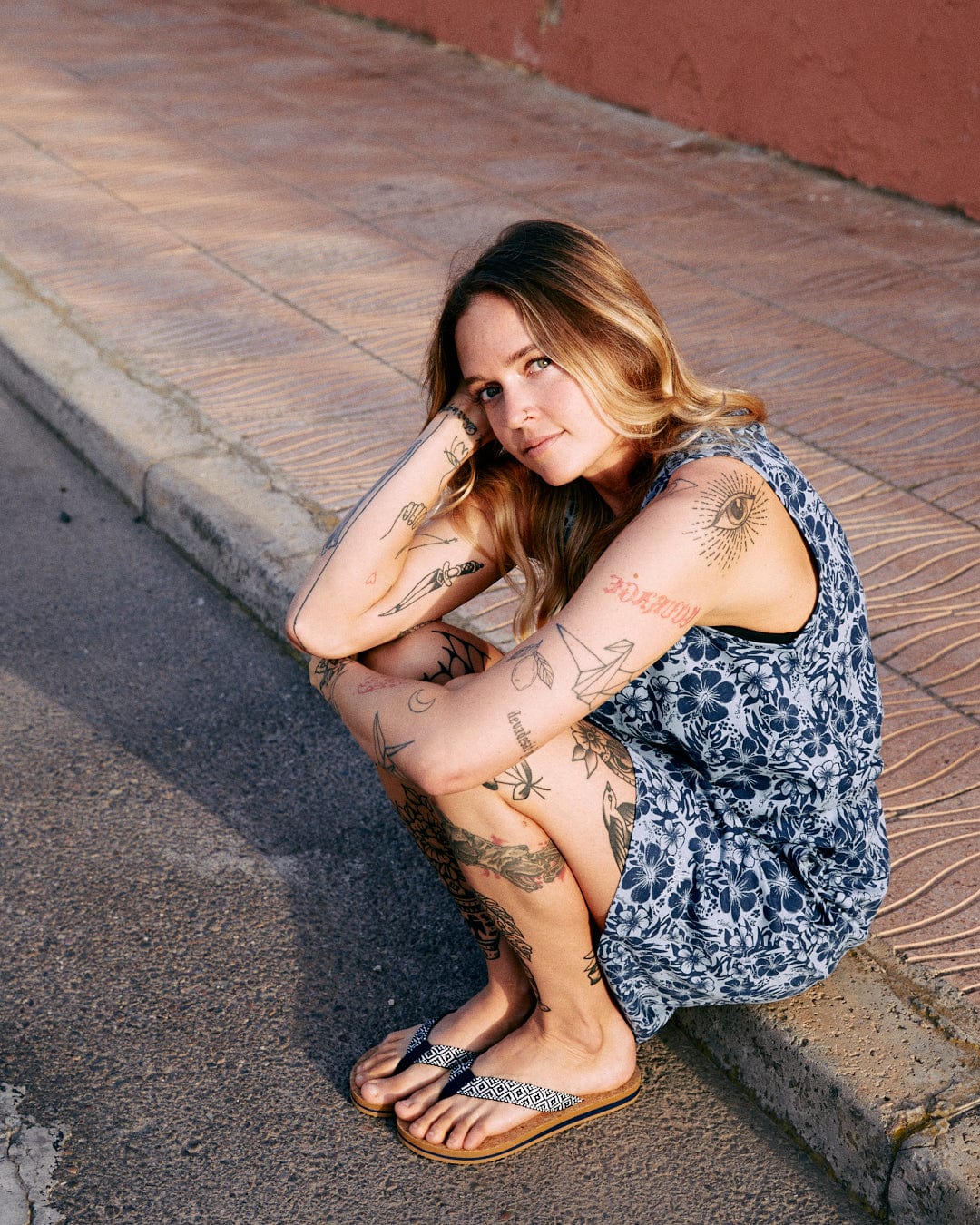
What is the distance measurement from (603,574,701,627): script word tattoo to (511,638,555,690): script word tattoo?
0.46ft

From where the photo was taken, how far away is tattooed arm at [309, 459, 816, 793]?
2045 mm

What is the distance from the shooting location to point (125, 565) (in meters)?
4.07

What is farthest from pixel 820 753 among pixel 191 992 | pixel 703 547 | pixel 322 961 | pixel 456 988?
pixel 191 992

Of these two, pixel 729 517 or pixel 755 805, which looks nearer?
pixel 729 517

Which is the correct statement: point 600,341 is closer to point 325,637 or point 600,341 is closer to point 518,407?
point 518,407

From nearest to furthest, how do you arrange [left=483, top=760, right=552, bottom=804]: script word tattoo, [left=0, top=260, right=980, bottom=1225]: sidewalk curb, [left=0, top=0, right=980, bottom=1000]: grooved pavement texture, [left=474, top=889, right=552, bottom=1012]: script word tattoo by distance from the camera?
[left=0, top=260, right=980, bottom=1225]: sidewalk curb < [left=483, top=760, right=552, bottom=804]: script word tattoo < [left=474, top=889, right=552, bottom=1012]: script word tattoo < [left=0, top=0, right=980, bottom=1000]: grooved pavement texture

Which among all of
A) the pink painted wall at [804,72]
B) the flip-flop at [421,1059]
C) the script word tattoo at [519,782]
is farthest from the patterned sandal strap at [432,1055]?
the pink painted wall at [804,72]

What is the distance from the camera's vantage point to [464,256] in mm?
5020

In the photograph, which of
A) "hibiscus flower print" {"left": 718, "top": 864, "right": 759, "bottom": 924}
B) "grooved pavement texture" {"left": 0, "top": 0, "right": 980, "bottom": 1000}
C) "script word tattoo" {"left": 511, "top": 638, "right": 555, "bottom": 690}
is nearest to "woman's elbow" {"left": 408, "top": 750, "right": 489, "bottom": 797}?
"script word tattoo" {"left": 511, "top": 638, "right": 555, "bottom": 690}

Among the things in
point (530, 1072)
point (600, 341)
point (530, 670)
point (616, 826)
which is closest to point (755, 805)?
point (616, 826)

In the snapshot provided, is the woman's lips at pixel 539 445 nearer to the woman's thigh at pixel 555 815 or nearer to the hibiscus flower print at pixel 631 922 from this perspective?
the woman's thigh at pixel 555 815

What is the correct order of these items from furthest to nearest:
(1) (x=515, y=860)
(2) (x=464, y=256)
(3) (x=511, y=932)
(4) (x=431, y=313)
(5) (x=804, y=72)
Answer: (5) (x=804, y=72), (4) (x=431, y=313), (2) (x=464, y=256), (3) (x=511, y=932), (1) (x=515, y=860)

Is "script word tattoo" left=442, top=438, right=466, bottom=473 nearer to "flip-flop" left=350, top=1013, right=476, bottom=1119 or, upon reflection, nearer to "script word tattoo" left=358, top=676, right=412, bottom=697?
"script word tattoo" left=358, top=676, right=412, bottom=697

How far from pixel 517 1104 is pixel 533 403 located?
1.17 metres
